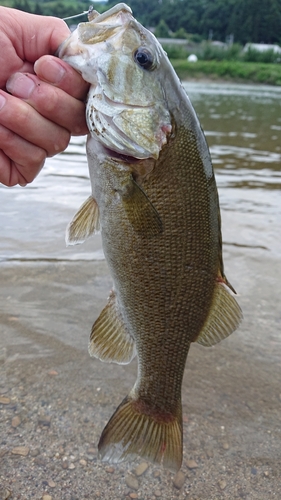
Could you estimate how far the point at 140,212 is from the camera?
1924mm

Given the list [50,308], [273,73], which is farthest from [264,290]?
[273,73]

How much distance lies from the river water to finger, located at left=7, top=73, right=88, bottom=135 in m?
1.88

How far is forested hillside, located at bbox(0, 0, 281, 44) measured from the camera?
104 metres

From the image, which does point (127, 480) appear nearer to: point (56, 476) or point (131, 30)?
point (56, 476)

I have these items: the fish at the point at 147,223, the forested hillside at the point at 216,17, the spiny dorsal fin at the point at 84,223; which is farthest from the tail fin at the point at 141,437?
the forested hillside at the point at 216,17

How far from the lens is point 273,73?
198 feet

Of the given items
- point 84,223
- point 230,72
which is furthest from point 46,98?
point 230,72

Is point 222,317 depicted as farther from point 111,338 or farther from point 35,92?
point 35,92

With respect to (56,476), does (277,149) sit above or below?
below

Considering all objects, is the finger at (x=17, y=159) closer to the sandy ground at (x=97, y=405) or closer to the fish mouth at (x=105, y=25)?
the fish mouth at (x=105, y=25)

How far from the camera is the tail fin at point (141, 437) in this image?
7.24 feet

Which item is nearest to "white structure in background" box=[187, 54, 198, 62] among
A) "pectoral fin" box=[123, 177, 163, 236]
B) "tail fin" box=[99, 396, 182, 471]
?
"pectoral fin" box=[123, 177, 163, 236]

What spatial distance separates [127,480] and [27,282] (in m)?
2.32

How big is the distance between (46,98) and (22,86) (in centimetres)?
13
